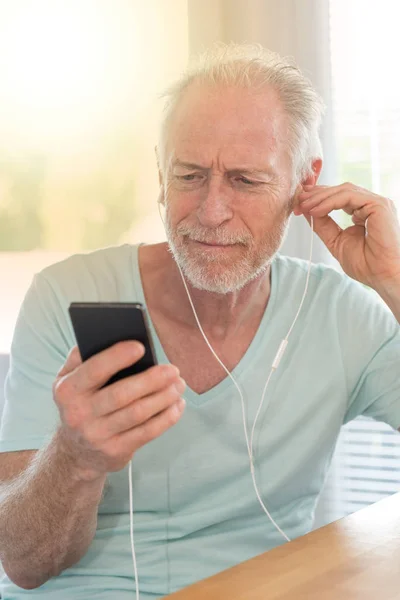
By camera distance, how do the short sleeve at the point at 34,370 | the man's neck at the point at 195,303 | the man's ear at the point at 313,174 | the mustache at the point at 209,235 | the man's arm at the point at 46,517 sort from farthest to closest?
the man's ear at the point at 313,174, the man's neck at the point at 195,303, the mustache at the point at 209,235, the short sleeve at the point at 34,370, the man's arm at the point at 46,517

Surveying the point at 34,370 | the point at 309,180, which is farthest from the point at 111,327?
the point at 309,180

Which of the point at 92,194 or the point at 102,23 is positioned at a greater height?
the point at 102,23

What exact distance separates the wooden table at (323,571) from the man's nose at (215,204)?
58 cm

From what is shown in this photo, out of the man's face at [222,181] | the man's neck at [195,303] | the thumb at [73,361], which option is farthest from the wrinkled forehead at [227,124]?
the thumb at [73,361]

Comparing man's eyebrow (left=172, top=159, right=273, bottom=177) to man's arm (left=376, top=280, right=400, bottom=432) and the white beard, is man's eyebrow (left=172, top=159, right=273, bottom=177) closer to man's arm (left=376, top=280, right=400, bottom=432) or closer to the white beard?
the white beard

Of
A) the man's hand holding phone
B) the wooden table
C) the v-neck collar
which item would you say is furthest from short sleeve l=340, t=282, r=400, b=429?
the man's hand holding phone

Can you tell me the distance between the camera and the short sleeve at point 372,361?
5.58ft

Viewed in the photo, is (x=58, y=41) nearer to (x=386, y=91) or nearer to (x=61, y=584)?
(x=386, y=91)

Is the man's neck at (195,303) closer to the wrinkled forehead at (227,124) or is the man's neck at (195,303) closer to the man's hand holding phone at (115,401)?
the wrinkled forehead at (227,124)

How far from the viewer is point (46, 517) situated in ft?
4.22

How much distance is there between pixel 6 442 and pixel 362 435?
140cm

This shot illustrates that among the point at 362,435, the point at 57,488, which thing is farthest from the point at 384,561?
the point at 362,435

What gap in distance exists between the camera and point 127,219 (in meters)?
2.95

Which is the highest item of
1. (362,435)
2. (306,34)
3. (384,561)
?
(306,34)
